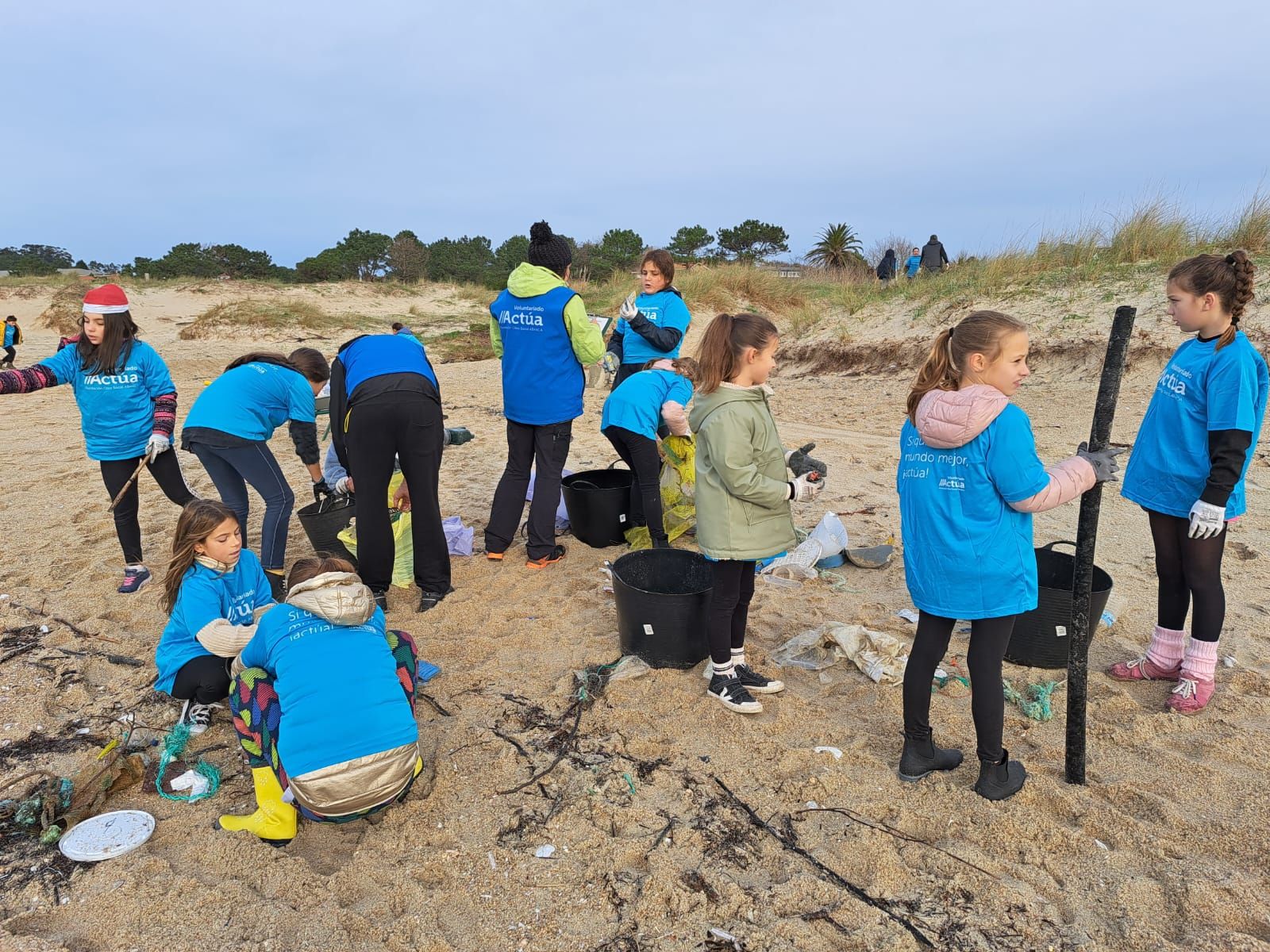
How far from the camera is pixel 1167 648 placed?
322cm

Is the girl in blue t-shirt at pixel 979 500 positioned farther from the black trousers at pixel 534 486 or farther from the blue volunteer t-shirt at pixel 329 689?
the black trousers at pixel 534 486

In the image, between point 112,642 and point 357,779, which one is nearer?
point 357,779

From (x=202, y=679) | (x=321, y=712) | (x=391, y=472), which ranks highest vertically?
(x=391, y=472)

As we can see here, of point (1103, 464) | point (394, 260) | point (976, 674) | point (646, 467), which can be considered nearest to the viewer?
point (1103, 464)

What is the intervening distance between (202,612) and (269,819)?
0.93 m

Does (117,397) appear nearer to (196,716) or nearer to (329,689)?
(196,716)

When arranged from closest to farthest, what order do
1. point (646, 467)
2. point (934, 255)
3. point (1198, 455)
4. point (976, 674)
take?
point (976, 674) < point (1198, 455) < point (646, 467) < point (934, 255)

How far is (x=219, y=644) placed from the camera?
2863 mm

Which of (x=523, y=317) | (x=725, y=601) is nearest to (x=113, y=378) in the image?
(x=523, y=317)

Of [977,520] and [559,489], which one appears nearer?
[977,520]

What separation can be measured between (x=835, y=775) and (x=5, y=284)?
96.3ft

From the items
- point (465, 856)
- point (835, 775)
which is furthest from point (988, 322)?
point (465, 856)

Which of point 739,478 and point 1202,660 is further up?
point 739,478

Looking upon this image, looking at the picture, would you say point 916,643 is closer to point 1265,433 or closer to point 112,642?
point 112,642
